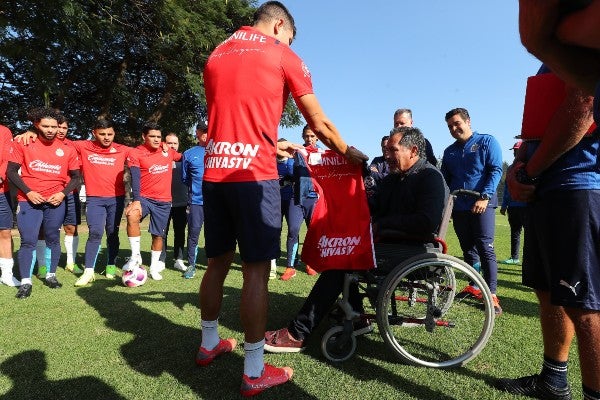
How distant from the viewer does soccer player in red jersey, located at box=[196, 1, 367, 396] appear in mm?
2180

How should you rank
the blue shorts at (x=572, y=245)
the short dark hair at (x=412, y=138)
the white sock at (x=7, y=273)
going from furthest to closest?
the white sock at (x=7, y=273)
the short dark hair at (x=412, y=138)
the blue shorts at (x=572, y=245)

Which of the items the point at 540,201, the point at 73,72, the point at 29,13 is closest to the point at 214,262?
the point at 540,201

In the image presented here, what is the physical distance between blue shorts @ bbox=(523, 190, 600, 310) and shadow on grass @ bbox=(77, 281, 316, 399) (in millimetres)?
1396

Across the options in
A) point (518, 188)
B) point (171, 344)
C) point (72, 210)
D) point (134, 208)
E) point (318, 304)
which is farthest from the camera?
point (72, 210)

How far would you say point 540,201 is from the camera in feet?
6.22

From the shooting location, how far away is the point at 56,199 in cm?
488

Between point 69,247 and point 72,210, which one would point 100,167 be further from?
point 69,247

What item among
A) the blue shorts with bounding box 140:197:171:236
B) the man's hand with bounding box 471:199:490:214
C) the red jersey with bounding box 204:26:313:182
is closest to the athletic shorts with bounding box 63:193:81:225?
the blue shorts with bounding box 140:197:171:236

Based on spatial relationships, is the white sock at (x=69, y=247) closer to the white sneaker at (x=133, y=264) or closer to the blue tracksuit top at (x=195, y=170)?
the white sneaker at (x=133, y=264)

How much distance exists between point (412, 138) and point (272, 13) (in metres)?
1.40

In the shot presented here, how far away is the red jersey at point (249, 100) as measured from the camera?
2.17 m

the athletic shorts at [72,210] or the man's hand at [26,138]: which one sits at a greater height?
the man's hand at [26,138]

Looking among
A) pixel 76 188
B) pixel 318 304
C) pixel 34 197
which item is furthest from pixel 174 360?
pixel 76 188

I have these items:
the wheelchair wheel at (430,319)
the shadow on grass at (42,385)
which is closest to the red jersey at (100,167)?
the shadow on grass at (42,385)
